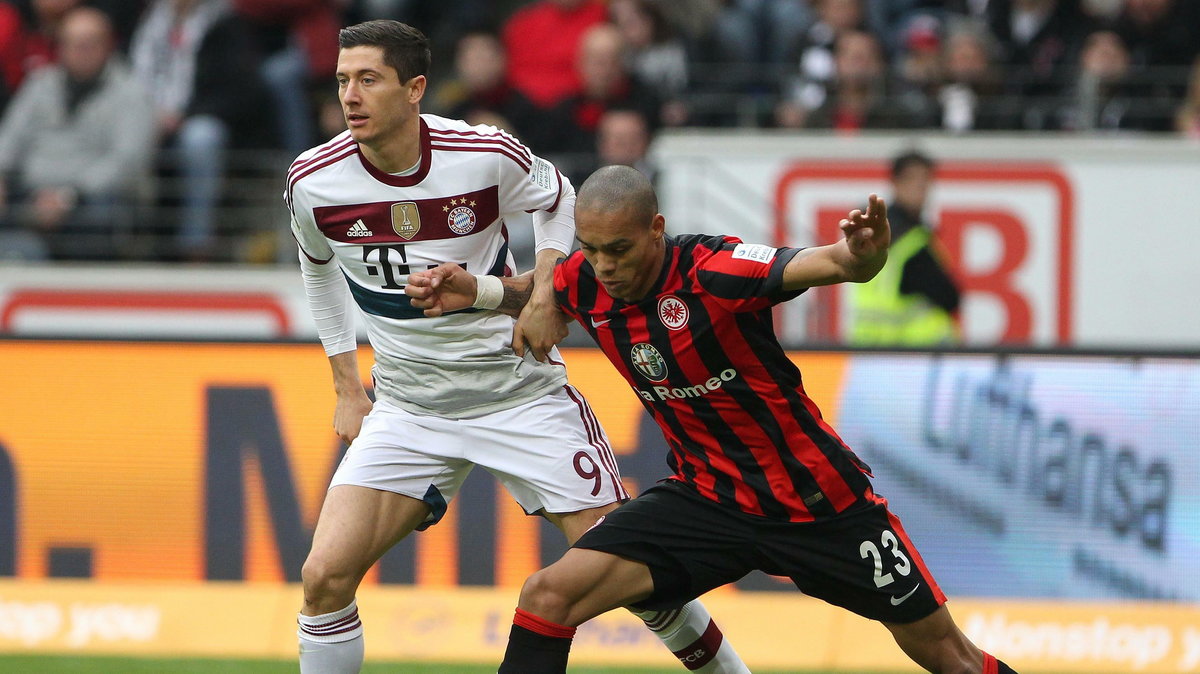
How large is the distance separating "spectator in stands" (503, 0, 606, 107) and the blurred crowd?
0.01 m

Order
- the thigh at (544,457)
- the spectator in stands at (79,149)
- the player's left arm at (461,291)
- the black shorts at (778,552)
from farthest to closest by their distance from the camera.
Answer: the spectator in stands at (79,149) → the thigh at (544,457) → the player's left arm at (461,291) → the black shorts at (778,552)

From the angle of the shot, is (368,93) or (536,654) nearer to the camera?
(536,654)

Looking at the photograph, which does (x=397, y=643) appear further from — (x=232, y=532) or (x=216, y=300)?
(x=216, y=300)

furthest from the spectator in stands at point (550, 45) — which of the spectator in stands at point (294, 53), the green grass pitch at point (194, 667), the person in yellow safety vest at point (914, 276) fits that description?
the green grass pitch at point (194, 667)

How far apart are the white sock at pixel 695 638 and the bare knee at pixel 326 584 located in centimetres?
98

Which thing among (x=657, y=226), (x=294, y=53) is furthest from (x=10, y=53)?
(x=657, y=226)

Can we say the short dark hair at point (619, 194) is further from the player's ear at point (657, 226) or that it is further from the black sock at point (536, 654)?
the black sock at point (536, 654)

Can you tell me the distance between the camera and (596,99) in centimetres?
1031

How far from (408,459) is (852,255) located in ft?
5.87

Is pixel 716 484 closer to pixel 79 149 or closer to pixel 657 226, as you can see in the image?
pixel 657 226

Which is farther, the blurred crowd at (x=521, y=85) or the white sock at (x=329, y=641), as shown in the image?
the blurred crowd at (x=521, y=85)

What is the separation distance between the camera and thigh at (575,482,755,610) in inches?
181

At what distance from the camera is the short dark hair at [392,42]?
4.86 metres

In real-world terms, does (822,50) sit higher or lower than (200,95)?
higher
